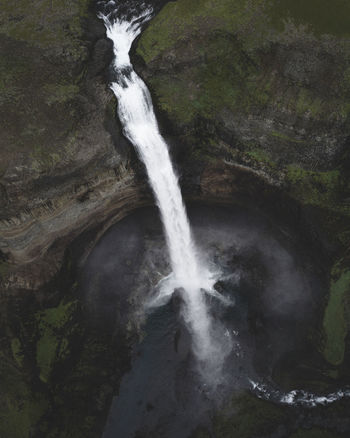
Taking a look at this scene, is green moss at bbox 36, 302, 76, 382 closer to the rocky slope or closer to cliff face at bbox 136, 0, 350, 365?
the rocky slope

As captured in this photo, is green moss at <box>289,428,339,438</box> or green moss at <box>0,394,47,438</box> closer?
green moss at <box>289,428,339,438</box>

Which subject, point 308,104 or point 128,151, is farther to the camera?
point 128,151

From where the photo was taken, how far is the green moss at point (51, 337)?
14.4 metres

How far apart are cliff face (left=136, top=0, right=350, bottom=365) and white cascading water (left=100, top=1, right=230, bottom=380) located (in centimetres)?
98

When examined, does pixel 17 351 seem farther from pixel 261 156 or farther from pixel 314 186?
pixel 314 186

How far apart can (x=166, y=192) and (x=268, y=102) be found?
21.7 feet


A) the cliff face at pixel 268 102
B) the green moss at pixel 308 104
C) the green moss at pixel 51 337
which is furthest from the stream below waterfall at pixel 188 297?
the green moss at pixel 308 104

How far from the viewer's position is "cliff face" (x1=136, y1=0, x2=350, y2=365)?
15.1m

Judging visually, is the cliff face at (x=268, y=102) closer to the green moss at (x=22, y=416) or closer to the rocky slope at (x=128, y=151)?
the rocky slope at (x=128, y=151)

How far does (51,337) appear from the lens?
1493 cm

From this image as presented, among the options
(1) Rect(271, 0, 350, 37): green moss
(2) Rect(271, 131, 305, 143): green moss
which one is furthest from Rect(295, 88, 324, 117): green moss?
(1) Rect(271, 0, 350, 37): green moss

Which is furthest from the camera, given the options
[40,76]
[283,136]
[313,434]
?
[40,76]

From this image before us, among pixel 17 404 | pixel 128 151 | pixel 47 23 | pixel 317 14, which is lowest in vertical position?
pixel 17 404

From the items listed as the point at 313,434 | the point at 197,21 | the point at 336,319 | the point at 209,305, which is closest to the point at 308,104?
the point at 197,21
